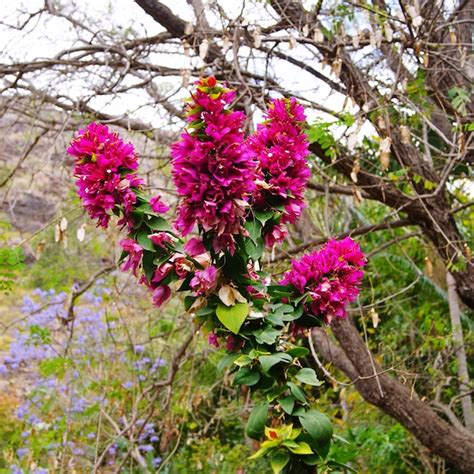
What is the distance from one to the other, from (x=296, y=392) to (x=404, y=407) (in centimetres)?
200

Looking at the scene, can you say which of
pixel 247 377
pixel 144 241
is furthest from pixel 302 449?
pixel 144 241

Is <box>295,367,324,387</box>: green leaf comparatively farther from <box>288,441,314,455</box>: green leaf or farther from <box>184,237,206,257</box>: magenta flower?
<box>184,237,206,257</box>: magenta flower

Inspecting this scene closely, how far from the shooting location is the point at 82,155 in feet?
4.09

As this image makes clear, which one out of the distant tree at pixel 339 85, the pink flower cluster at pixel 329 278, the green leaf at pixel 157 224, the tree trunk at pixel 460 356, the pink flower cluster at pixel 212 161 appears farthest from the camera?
the tree trunk at pixel 460 356

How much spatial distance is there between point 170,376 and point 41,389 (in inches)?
89.3

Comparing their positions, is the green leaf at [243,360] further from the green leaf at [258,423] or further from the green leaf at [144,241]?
the green leaf at [144,241]

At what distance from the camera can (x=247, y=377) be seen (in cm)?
131

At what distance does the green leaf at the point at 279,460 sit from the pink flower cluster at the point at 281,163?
420 millimetres

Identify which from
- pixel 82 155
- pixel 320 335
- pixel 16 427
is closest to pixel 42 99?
pixel 320 335

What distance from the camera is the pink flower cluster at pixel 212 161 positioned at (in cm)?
117

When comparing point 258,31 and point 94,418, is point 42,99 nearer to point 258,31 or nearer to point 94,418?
point 258,31

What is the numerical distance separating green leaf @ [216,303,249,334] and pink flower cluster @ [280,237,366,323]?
7.3 inches

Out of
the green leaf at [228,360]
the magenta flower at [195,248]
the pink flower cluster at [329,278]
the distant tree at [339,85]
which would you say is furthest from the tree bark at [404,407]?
the magenta flower at [195,248]

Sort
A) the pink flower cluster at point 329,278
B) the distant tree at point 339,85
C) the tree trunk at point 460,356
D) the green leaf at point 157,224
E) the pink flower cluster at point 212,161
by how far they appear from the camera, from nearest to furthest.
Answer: the pink flower cluster at point 212,161
the green leaf at point 157,224
the pink flower cluster at point 329,278
the distant tree at point 339,85
the tree trunk at point 460,356
